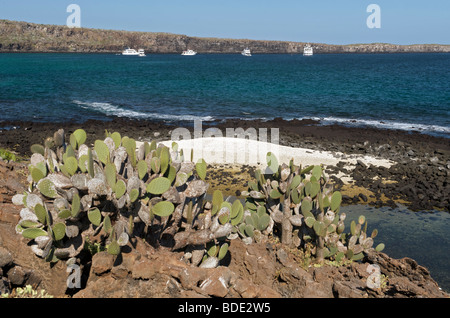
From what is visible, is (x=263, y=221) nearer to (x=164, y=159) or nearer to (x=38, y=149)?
(x=164, y=159)

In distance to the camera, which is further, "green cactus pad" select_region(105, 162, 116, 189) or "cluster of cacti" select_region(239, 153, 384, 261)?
"cluster of cacti" select_region(239, 153, 384, 261)

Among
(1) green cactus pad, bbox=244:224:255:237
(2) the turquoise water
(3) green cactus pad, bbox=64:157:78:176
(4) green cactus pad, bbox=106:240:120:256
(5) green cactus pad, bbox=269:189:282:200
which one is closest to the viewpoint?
(4) green cactus pad, bbox=106:240:120:256

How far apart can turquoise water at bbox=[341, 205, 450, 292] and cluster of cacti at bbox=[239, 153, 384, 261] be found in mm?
3250

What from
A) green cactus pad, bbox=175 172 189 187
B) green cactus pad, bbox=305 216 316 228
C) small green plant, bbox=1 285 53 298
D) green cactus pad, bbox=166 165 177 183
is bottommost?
small green plant, bbox=1 285 53 298

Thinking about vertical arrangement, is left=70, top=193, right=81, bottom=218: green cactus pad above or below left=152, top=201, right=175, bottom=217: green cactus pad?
above

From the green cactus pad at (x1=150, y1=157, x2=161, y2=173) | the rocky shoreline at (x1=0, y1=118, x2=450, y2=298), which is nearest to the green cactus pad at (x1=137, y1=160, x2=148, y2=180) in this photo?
the green cactus pad at (x1=150, y1=157, x2=161, y2=173)

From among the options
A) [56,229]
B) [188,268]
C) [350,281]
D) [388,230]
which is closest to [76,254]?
[56,229]

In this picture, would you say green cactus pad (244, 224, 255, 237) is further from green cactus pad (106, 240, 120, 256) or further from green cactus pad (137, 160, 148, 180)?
green cactus pad (106, 240, 120, 256)

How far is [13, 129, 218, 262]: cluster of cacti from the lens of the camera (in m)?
4.21

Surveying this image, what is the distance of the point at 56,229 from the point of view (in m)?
4.18

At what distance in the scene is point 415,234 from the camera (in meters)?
10.5

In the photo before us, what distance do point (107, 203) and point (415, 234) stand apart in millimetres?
8808

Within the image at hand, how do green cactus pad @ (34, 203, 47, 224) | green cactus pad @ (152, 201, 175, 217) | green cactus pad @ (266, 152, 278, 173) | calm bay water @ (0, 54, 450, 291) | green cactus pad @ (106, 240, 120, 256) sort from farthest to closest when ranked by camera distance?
1. calm bay water @ (0, 54, 450, 291)
2. green cactus pad @ (266, 152, 278, 173)
3. green cactus pad @ (152, 201, 175, 217)
4. green cactus pad @ (34, 203, 47, 224)
5. green cactus pad @ (106, 240, 120, 256)
